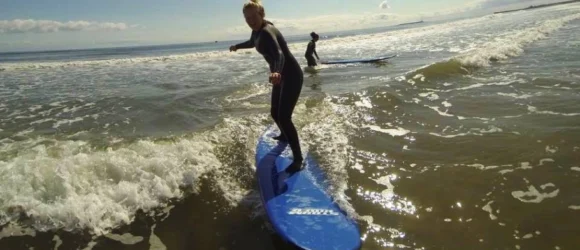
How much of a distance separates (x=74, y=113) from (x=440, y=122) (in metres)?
8.54

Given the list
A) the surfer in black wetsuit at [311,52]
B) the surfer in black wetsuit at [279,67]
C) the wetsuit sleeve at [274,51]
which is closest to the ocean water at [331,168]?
the surfer in black wetsuit at [279,67]

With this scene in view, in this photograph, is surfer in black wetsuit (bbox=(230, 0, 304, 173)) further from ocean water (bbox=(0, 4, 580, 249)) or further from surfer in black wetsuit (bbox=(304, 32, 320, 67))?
surfer in black wetsuit (bbox=(304, 32, 320, 67))

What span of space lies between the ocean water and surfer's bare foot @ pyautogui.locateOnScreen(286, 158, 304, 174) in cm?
47

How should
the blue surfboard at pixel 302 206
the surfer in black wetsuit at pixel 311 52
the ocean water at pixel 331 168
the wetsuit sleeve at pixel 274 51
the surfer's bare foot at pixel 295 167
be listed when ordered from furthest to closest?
1. the surfer in black wetsuit at pixel 311 52
2. the surfer's bare foot at pixel 295 167
3. the wetsuit sleeve at pixel 274 51
4. the ocean water at pixel 331 168
5. the blue surfboard at pixel 302 206

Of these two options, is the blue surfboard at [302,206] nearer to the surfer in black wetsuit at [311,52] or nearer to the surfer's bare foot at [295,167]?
the surfer's bare foot at [295,167]

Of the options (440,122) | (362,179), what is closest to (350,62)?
(440,122)

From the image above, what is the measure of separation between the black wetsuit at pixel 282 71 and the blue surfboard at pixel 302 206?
0.35 meters

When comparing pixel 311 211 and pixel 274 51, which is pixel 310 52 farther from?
pixel 311 211

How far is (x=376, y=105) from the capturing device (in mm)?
8266

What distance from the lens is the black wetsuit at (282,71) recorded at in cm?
420

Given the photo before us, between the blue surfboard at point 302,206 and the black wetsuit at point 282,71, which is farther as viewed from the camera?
the black wetsuit at point 282,71

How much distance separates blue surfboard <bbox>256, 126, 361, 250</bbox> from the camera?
3158 millimetres

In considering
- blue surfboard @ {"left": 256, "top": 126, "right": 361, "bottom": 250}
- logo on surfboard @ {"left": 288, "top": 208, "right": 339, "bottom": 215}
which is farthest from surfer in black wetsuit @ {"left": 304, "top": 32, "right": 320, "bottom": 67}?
logo on surfboard @ {"left": 288, "top": 208, "right": 339, "bottom": 215}

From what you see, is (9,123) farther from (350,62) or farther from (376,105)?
(350,62)
